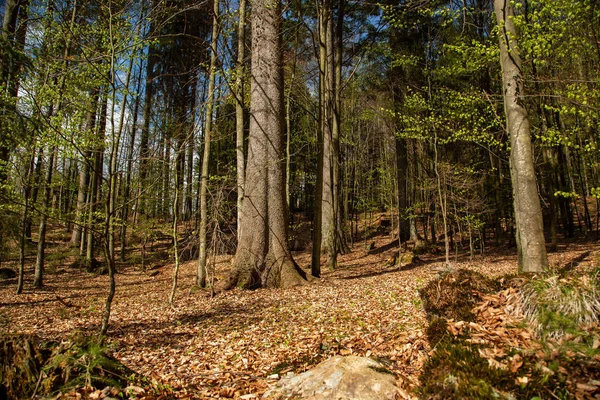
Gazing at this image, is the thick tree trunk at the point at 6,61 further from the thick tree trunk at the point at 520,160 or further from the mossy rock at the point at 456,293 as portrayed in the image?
the thick tree trunk at the point at 520,160

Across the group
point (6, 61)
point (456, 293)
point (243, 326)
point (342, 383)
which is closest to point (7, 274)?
point (6, 61)

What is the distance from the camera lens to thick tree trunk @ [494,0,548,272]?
18.4ft

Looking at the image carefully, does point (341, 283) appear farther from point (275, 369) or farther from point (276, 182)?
point (275, 369)

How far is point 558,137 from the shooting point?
7000 millimetres

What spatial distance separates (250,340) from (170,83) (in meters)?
19.0

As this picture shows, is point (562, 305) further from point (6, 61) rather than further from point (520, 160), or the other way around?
point (6, 61)

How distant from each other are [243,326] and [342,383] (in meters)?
2.97

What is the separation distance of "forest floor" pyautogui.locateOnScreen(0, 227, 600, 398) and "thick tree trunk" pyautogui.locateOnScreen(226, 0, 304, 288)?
50 centimetres

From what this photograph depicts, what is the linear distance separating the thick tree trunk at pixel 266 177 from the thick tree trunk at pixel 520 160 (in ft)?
14.8

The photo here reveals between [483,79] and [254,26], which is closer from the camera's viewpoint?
[254,26]

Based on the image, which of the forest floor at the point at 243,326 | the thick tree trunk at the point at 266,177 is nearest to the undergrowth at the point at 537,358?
the forest floor at the point at 243,326

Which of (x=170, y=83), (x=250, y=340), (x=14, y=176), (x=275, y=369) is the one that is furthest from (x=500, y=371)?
(x=170, y=83)

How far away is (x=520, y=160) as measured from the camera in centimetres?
587

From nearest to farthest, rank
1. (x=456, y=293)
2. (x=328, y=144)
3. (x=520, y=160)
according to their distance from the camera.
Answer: (x=456, y=293) < (x=520, y=160) < (x=328, y=144)
